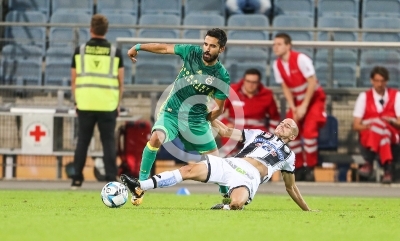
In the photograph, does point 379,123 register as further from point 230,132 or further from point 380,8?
point 230,132

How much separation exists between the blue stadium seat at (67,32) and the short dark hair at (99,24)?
9.65ft

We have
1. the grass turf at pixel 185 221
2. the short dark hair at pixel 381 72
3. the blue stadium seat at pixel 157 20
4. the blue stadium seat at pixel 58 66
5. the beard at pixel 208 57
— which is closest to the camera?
the grass turf at pixel 185 221

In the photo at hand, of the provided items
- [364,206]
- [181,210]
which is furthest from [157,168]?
[181,210]

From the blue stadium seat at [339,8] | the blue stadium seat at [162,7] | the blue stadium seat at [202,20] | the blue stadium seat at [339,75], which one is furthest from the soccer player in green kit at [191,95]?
the blue stadium seat at [339,8]

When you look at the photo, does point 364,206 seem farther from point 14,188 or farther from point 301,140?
point 14,188

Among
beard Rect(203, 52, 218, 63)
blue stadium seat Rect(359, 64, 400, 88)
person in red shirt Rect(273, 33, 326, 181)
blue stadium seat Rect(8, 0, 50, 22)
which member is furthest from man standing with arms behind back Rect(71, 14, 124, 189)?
blue stadium seat Rect(8, 0, 50, 22)

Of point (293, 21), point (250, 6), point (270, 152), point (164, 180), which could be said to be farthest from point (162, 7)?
point (164, 180)

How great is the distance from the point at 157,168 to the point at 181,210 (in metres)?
6.39

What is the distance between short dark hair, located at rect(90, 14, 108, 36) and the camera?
1442cm

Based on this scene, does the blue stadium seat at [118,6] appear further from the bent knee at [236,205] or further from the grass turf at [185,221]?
the bent knee at [236,205]

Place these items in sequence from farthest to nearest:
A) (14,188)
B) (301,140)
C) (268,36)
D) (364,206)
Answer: (268,36), (301,140), (14,188), (364,206)

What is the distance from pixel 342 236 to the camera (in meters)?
8.02

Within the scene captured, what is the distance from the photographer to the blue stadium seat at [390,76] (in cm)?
1730

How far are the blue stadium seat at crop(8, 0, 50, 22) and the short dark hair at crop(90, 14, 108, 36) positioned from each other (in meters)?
5.87
